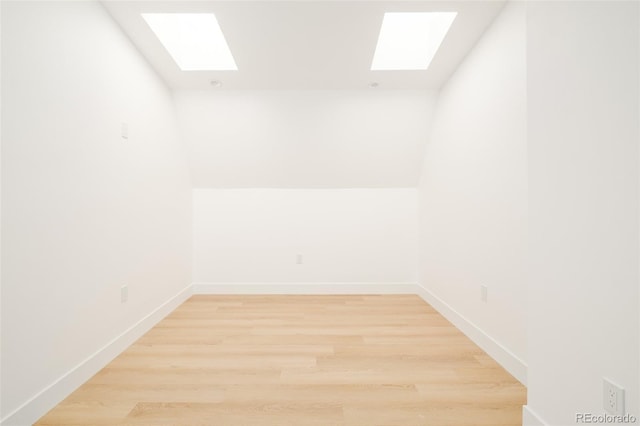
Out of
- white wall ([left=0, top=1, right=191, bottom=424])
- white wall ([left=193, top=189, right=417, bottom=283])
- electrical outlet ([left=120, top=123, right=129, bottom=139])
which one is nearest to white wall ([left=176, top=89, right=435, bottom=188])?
white wall ([left=193, top=189, right=417, bottom=283])

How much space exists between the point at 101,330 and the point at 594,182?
2661mm

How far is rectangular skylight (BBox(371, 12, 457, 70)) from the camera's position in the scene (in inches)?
104

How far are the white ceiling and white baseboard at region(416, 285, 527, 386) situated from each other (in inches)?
86.2

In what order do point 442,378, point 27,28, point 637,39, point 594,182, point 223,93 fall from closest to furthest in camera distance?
point 637,39, point 594,182, point 27,28, point 442,378, point 223,93

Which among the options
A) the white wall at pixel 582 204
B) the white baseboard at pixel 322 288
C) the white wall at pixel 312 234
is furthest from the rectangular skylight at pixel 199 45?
the white baseboard at pixel 322 288

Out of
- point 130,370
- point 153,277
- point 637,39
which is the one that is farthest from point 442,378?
point 153,277

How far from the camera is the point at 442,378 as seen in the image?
1.86 metres

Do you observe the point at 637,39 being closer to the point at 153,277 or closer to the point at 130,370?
the point at 130,370

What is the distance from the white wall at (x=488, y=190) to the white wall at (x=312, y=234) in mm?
809

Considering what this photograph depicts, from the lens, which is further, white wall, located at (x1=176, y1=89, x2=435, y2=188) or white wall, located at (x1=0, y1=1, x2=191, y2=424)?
white wall, located at (x1=176, y1=89, x2=435, y2=188)

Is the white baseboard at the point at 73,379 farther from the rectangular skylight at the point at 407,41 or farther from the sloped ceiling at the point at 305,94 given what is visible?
the rectangular skylight at the point at 407,41

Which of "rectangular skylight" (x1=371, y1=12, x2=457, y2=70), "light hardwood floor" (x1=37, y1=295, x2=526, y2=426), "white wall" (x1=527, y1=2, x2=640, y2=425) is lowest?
"light hardwood floor" (x1=37, y1=295, x2=526, y2=426)

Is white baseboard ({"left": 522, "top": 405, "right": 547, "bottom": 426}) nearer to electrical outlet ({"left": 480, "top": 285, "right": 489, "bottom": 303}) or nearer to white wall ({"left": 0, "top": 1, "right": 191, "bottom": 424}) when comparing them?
electrical outlet ({"left": 480, "top": 285, "right": 489, "bottom": 303})

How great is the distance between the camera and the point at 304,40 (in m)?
2.41
